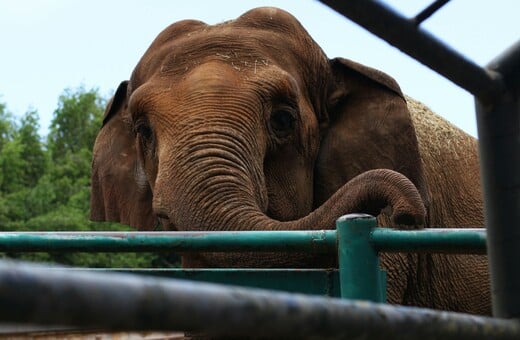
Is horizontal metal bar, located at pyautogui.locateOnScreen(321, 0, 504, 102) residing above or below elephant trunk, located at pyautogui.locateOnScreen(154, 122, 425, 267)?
below

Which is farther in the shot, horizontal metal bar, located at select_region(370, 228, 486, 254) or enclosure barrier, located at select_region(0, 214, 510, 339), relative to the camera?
horizontal metal bar, located at select_region(370, 228, 486, 254)

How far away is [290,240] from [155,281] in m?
1.70

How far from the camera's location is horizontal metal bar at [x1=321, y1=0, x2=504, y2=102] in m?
0.84

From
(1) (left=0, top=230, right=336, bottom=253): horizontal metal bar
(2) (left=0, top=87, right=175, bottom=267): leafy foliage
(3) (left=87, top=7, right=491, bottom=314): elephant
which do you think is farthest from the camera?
(2) (left=0, top=87, right=175, bottom=267): leafy foliage

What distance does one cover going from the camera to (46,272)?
59cm

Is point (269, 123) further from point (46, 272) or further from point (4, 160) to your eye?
point (4, 160)

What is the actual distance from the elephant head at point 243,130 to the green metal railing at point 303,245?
3.92ft

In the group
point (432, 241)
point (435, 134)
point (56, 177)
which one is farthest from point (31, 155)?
point (432, 241)

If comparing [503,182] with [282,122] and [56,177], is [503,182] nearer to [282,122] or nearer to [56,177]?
[282,122]

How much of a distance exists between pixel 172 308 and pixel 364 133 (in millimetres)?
4937

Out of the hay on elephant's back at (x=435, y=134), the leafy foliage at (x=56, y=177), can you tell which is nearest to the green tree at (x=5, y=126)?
the leafy foliage at (x=56, y=177)

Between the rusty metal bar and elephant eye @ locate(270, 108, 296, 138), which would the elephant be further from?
the rusty metal bar

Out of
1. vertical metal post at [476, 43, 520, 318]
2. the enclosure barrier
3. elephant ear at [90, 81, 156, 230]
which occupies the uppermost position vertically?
elephant ear at [90, 81, 156, 230]

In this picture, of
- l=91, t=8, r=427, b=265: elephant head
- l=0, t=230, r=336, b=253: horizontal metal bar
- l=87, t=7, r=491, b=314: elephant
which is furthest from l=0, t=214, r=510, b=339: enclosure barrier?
l=91, t=8, r=427, b=265: elephant head
